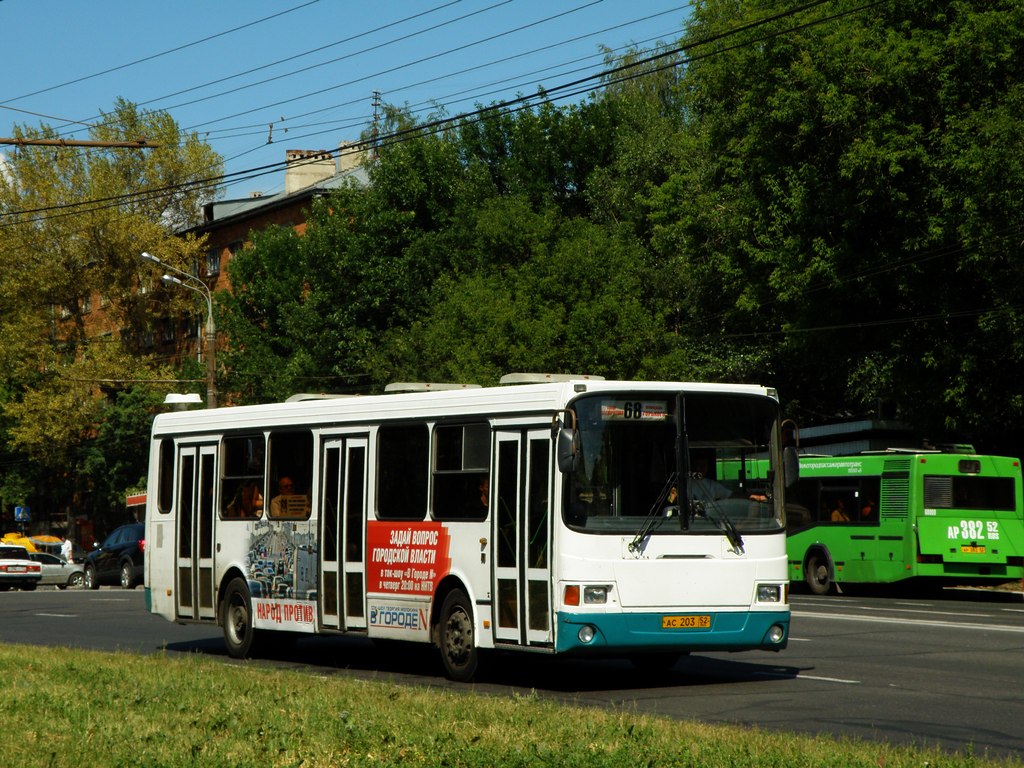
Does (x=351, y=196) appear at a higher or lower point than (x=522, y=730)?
higher

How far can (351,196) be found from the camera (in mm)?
54250

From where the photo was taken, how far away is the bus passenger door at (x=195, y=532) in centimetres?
1792

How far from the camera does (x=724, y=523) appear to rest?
13.6 meters

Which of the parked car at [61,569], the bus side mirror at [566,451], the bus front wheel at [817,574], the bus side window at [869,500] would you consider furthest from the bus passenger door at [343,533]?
the parked car at [61,569]

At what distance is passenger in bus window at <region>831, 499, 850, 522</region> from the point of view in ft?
101

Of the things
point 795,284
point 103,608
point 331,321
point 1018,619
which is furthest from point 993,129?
point 331,321

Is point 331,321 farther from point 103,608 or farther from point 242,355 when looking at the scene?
point 103,608

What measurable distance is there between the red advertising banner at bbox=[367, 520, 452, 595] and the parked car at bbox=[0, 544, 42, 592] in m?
31.2

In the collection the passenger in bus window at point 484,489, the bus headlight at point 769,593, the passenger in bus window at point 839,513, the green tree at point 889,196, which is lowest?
the bus headlight at point 769,593

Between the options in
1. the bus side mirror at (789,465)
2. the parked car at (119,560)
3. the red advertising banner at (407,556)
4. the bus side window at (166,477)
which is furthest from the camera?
the parked car at (119,560)

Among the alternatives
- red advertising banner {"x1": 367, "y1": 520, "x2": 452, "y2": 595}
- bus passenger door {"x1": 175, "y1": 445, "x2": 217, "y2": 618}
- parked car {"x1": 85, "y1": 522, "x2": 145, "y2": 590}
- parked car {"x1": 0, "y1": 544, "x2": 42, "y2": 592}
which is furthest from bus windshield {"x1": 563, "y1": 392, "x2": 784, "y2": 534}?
parked car {"x1": 0, "y1": 544, "x2": 42, "y2": 592}

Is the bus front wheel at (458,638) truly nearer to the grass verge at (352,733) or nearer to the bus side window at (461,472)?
the bus side window at (461,472)

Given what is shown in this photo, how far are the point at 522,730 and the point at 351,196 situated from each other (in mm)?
45743

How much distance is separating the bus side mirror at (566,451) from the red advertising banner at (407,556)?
6.67 ft
